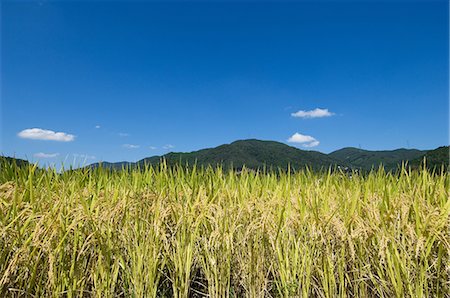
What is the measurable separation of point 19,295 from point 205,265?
1.07 m

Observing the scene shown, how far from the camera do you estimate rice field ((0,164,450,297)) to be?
2053mm

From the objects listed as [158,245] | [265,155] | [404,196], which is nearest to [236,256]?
[158,245]

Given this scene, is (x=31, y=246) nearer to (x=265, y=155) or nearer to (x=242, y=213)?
(x=242, y=213)

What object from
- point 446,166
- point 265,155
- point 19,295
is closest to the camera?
point 19,295

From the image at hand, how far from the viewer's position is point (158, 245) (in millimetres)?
2141

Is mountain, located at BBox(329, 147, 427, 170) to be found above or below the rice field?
above

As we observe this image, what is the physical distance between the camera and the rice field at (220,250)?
2.05 m

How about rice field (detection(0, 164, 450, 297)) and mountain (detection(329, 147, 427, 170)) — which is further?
mountain (detection(329, 147, 427, 170))

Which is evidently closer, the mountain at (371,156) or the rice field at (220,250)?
the rice field at (220,250)

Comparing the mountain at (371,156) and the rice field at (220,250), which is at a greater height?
the mountain at (371,156)

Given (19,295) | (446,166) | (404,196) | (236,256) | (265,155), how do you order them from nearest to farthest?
(19,295) < (236,256) < (404,196) < (446,166) < (265,155)

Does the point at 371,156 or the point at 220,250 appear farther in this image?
the point at 371,156

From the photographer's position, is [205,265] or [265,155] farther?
[265,155]

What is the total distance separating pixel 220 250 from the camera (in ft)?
7.06
